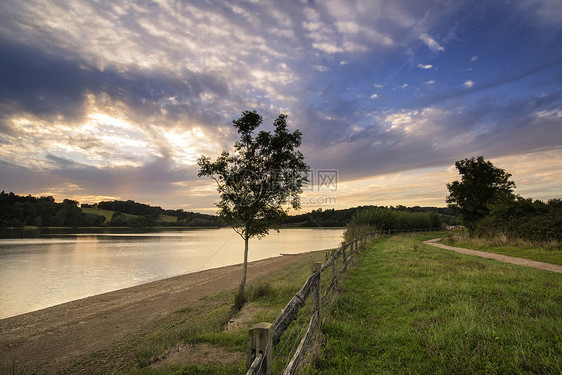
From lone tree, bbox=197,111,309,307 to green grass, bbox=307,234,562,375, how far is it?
191 inches

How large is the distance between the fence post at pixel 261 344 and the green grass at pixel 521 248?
52.2 ft

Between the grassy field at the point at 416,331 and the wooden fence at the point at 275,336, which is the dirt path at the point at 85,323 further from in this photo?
the wooden fence at the point at 275,336

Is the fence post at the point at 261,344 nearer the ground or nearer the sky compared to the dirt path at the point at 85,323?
nearer the sky

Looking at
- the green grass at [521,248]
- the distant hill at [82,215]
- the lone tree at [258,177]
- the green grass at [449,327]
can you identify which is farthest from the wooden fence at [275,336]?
the distant hill at [82,215]

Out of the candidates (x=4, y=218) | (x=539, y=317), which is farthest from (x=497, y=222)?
(x=4, y=218)

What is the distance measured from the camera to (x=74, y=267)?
25344 millimetres

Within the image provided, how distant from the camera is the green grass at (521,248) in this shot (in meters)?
13.2

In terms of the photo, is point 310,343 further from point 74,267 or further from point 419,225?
point 419,225

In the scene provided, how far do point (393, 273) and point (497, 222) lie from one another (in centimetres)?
1827

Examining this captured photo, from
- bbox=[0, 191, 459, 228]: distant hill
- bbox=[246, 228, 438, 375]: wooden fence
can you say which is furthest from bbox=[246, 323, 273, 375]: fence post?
bbox=[0, 191, 459, 228]: distant hill

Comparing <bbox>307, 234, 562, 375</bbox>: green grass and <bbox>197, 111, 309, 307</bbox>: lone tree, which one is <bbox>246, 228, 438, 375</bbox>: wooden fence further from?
<bbox>197, 111, 309, 307</bbox>: lone tree

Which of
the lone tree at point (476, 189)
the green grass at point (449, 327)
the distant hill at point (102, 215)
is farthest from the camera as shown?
the distant hill at point (102, 215)

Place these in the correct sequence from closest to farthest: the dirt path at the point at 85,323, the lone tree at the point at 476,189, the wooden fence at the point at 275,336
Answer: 1. the wooden fence at the point at 275,336
2. the dirt path at the point at 85,323
3. the lone tree at the point at 476,189

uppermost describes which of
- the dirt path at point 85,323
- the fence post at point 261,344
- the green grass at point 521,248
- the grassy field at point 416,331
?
the fence post at point 261,344
